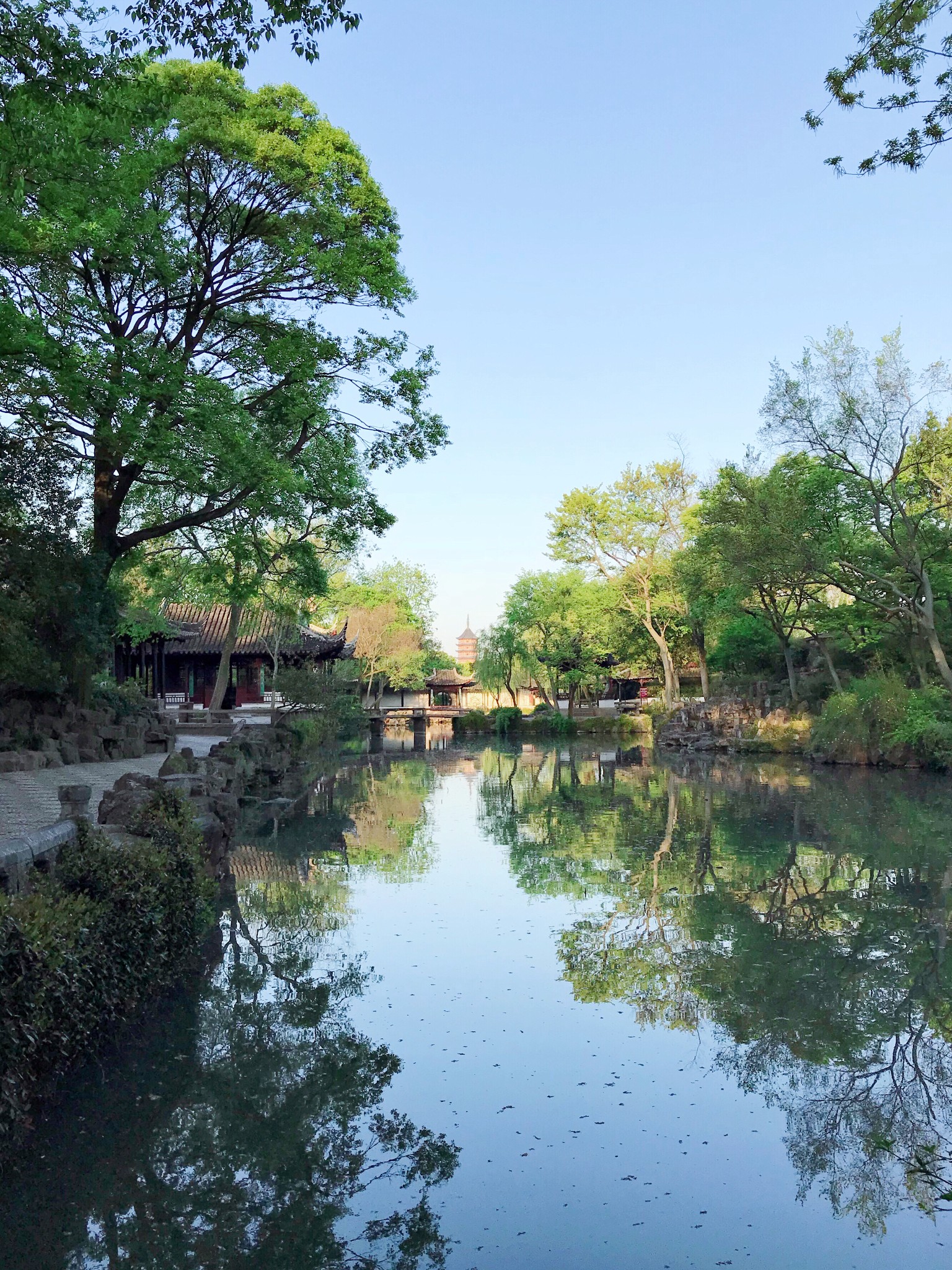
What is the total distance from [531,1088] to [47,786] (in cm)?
823

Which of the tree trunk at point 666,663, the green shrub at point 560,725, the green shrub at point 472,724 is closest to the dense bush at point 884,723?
the tree trunk at point 666,663

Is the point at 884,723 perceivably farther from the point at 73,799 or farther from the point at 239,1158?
the point at 239,1158

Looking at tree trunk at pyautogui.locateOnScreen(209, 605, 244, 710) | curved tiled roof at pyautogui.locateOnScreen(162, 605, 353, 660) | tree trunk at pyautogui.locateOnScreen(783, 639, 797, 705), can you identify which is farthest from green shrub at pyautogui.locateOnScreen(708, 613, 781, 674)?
tree trunk at pyautogui.locateOnScreen(209, 605, 244, 710)

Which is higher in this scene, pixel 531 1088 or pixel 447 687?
pixel 447 687

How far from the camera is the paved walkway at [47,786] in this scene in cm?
800

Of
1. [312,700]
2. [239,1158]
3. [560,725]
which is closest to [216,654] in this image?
[312,700]

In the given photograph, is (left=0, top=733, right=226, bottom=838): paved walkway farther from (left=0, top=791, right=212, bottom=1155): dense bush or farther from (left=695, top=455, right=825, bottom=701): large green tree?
(left=695, top=455, right=825, bottom=701): large green tree

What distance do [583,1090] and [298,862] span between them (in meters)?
6.81

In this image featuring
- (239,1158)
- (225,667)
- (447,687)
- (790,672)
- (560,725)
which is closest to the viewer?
(239,1158)

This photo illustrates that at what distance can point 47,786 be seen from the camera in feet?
37.6

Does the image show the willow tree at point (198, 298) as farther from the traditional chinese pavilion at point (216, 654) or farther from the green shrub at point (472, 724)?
the green shrub at point (472, 724)

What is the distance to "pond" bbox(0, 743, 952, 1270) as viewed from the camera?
3953 millimetres

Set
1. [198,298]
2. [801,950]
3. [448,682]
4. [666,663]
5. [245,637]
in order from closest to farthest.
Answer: [801,950], [198,298], [245,637], [666,663], [448,682]

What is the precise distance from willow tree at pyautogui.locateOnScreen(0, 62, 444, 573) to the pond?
245 inches
